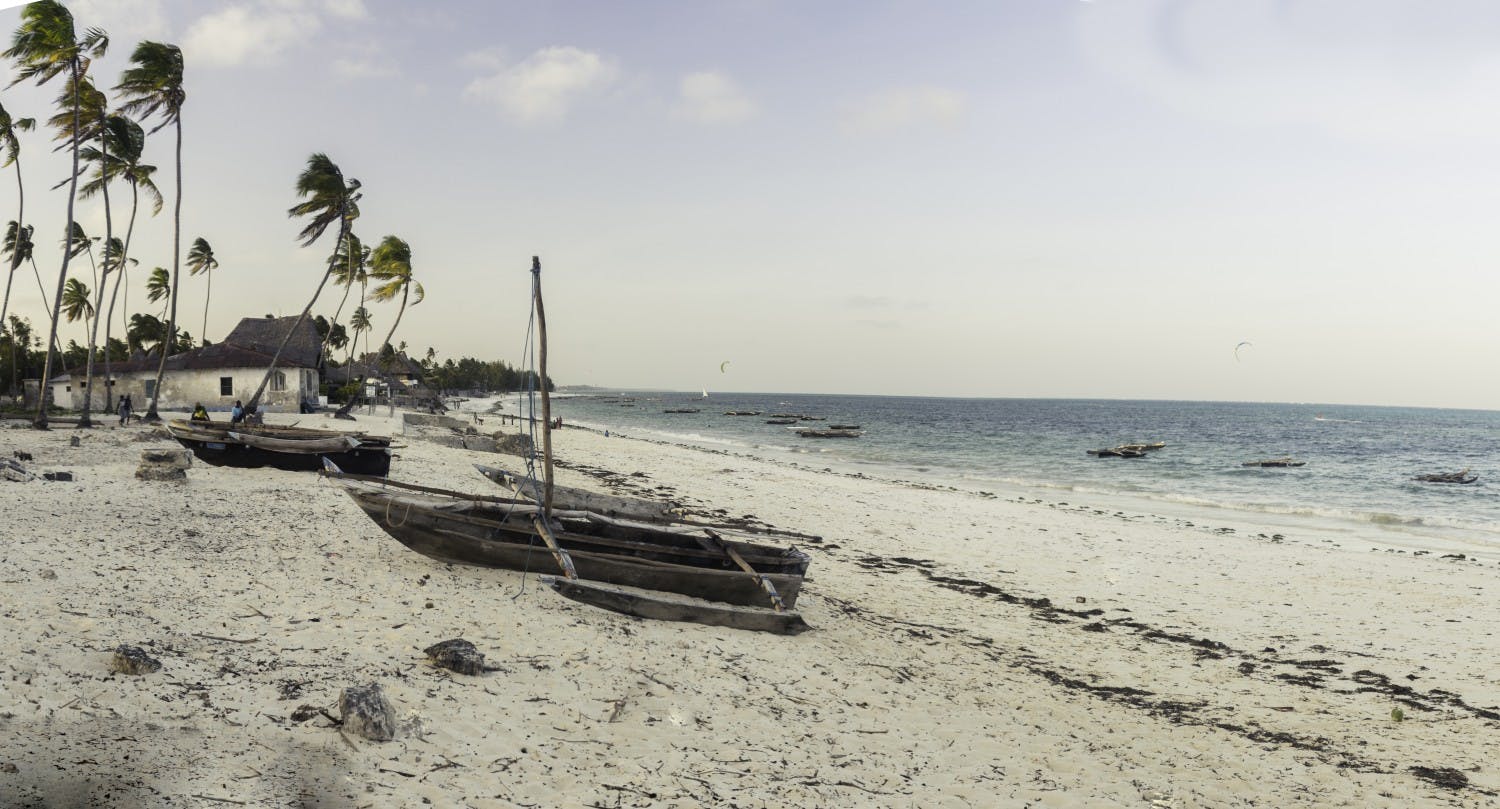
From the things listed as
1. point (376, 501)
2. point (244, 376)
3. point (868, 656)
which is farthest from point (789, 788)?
point (244, 376)

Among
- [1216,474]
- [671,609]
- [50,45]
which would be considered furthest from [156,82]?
[1216,474]

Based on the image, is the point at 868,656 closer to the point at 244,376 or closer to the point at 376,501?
the point at 376,501

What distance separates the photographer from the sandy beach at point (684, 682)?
464cm

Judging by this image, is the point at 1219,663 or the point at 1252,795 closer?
the point at 1252,795

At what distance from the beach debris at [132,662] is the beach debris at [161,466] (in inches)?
353

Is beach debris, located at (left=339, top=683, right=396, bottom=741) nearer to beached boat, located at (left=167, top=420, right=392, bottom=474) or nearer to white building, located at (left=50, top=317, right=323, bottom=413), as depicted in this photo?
beached boat, located at (left=167, top=420, right=392, bottom=474)

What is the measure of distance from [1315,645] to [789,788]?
7.82 meters

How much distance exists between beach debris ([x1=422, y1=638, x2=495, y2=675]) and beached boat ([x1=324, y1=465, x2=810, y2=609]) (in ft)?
7.56

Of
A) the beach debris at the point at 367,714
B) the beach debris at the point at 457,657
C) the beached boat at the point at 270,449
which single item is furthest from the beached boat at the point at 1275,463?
the beach debris at the point at 367,714

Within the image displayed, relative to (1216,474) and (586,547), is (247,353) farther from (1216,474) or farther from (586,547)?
(1216,474)

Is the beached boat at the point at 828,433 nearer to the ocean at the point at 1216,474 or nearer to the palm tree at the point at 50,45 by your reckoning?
the ocean at the point at 1216,474

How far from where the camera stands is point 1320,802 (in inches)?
222

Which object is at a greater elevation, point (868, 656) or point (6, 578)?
point (6, 578)

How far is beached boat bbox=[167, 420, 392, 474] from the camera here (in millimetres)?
15078
